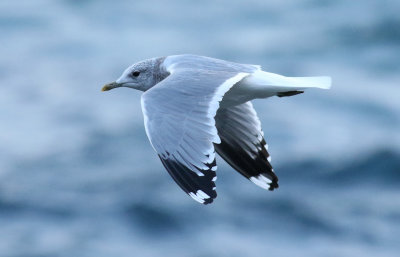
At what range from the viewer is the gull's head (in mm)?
5035

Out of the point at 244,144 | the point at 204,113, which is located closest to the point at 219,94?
the point at 204,113

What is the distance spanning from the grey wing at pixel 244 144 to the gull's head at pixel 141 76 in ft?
1.32

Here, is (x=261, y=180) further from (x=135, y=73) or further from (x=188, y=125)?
(x=188, y=125)

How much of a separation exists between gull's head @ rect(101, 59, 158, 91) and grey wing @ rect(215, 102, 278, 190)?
0.40 m

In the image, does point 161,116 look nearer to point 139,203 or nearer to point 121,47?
point 139,203

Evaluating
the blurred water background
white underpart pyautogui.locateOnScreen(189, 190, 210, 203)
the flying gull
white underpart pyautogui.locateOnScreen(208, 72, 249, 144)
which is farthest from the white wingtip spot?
the blurred water background

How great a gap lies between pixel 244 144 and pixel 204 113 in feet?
2.97

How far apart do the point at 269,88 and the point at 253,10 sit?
7.78 m

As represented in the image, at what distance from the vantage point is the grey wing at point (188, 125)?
4047 millimetres

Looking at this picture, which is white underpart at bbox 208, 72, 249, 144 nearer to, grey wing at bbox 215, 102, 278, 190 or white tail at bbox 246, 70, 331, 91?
white tail at bbox 246, 70, 331, 91

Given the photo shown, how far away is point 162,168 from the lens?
381 inches

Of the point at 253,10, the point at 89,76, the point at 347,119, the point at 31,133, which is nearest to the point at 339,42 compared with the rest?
the point at 253,10

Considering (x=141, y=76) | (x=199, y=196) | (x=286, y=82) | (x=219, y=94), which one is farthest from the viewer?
(x=141, y=76)

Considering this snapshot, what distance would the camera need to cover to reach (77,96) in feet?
34.4
